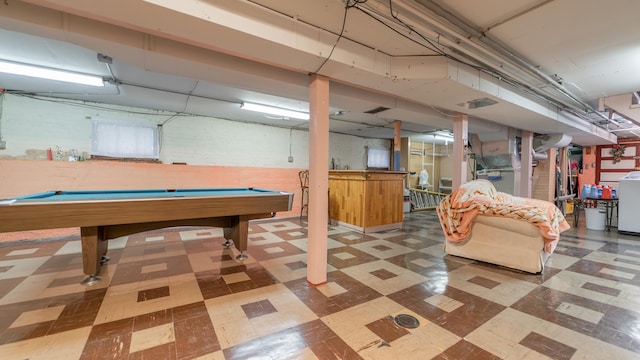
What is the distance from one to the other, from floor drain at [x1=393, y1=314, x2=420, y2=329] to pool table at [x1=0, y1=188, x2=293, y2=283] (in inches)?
74.3

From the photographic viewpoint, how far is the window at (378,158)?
8.94 metres

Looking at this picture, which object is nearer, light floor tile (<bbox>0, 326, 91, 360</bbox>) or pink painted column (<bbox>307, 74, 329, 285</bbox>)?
light floor tile (<bbox>0, 326, 91, 360</bbox>)

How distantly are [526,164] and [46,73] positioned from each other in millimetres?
9645

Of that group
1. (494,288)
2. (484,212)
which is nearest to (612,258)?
(484,212)

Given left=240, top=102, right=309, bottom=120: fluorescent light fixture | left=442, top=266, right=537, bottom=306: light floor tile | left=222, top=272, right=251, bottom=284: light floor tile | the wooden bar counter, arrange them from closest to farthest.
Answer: left=442, top=266, right=537, bottom=306: light floor tile → left=222, top=272, right=251, bottom=284: light floor tile → left=240, top=102, right=309, bottom=120: fluorescent light fixture → the wooden bar counter

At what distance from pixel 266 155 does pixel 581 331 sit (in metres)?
6.48

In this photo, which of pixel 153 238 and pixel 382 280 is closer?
pixel 382 280

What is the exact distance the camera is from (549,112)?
15.2 feet

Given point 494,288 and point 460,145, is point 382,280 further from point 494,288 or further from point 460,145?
point 460,145

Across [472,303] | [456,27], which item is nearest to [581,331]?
[472,303]

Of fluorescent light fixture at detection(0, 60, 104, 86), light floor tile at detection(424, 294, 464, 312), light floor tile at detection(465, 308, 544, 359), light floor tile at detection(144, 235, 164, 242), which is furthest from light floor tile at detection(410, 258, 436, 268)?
fluorescent light fixture at detection(0, 60, 104, 86)

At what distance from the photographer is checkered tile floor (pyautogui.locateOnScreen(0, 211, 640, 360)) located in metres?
1.79

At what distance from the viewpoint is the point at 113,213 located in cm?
247

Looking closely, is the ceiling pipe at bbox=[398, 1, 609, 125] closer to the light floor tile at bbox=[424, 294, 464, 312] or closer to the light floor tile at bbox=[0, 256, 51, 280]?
the light floor tile at bbox=[424, 294, 464, 312]
